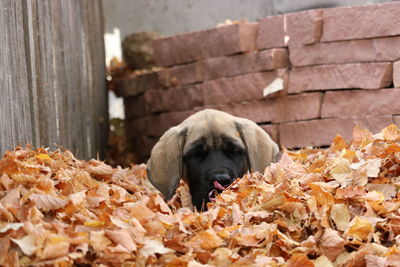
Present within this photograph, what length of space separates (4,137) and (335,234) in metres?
2.01

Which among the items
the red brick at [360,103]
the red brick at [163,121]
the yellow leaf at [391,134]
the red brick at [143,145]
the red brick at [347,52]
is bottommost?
the red brick at [143,145]

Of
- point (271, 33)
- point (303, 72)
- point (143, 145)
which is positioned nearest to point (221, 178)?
point (303, 72)

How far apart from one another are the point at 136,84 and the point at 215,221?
22.7ft

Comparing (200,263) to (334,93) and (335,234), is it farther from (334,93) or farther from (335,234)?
(334,93)

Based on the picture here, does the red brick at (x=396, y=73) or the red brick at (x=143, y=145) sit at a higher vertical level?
the red brick at (x=396, y=73)

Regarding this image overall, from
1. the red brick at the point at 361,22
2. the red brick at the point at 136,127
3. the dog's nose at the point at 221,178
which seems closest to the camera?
the dog's nose at the point at 221,178

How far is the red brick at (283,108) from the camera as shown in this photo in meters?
8.05

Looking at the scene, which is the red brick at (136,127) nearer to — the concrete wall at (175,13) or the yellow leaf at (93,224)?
the concrete wall at (175,13)

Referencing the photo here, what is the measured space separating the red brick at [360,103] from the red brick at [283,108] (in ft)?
0.42

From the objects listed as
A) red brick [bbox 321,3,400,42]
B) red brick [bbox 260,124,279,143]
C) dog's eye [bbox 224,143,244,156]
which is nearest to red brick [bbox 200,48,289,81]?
red brick [bbox 321,3,400,42]

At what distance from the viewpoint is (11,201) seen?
3314 mm

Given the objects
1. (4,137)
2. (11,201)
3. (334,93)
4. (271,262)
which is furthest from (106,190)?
(334,93)

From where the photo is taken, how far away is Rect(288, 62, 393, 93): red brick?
7.61 meters

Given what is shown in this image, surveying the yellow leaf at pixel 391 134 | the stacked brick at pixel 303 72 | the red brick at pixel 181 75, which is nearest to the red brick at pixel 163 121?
the stacked brick at pixel 303 72
